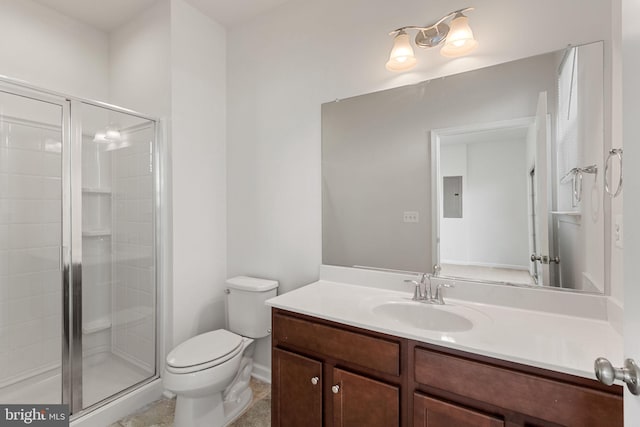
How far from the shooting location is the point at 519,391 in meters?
0.93

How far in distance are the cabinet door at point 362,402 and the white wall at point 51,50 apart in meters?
2.85

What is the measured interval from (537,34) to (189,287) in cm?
245

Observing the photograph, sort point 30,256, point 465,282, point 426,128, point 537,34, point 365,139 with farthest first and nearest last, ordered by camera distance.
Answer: point 30,256
point 365,139
point 426,128
point 465,282
point 537,34

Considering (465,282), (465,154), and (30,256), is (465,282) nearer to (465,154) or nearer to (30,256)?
(465,154)

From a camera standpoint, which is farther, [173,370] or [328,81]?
[328,81]

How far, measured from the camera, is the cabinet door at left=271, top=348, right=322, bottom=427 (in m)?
1.35

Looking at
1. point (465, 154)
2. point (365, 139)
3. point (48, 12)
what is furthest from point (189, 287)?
point (48, 12)

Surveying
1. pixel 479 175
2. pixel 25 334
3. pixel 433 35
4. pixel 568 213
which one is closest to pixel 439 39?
pixel 433 35

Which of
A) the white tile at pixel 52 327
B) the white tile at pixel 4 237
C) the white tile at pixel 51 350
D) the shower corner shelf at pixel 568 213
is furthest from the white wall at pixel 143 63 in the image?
the shower corner shelf at pixel 568 213

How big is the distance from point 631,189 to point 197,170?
224 centimetres

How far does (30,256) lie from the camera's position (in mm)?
1940

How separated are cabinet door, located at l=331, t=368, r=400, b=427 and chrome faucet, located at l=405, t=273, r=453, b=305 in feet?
1.59

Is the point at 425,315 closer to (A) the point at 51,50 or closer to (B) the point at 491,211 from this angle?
(B) the point at 491,211

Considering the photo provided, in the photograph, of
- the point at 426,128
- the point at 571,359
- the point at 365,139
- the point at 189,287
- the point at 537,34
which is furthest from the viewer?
the point at 189,287
